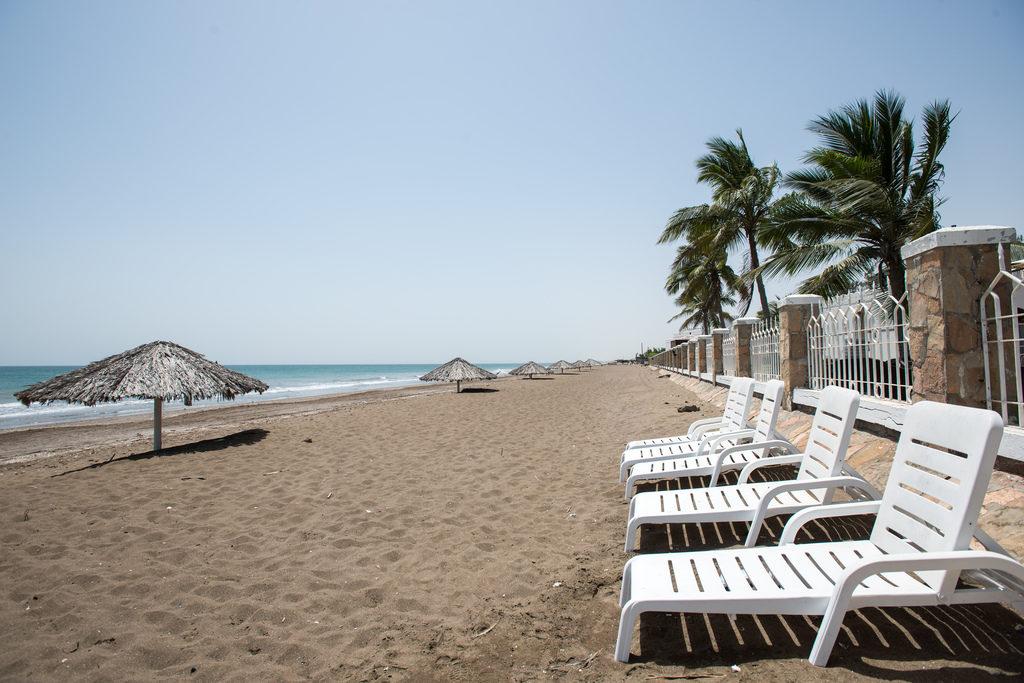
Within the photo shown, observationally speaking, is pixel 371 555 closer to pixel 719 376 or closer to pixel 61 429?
pixel 719 376

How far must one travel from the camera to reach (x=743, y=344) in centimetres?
870

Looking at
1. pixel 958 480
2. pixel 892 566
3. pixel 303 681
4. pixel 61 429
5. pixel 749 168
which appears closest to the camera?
pixel 892 566

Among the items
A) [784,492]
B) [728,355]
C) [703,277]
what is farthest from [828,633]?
[703,277]

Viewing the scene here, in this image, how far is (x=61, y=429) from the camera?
46.6 feet

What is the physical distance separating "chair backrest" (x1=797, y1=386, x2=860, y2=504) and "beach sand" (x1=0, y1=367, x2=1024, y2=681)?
2.50 feet

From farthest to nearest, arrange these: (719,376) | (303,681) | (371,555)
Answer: (719,376) → (371,555) → (303,681)

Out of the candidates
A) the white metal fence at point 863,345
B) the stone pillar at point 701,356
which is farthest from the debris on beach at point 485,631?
the stone pillar at point 701,356

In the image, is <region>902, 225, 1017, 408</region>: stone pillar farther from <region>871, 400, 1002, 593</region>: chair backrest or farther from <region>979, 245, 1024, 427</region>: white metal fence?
<region>871, 400, 1002, 593</region>: chair backrest

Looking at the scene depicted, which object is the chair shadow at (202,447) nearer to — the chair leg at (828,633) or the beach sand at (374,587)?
the beach sand at (374,587)

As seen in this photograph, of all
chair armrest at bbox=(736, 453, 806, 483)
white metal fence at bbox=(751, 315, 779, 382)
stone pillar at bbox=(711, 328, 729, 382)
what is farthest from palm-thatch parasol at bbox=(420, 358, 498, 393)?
chair armrest at bbox=(736, 453, 806, 483)

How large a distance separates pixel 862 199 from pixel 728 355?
401cm

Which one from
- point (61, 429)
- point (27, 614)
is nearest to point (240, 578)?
point (27, 614)

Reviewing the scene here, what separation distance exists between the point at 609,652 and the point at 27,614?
3387 millimetres

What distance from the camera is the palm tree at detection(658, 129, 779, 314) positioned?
16.5m
